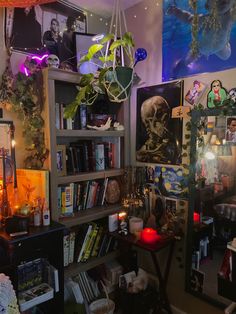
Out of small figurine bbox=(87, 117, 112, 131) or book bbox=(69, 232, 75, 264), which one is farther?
small figurine bbox=(87, 117, 112, 131)

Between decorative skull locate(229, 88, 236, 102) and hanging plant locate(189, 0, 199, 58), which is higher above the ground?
hanging plant locate(189, 0, 199, 58)

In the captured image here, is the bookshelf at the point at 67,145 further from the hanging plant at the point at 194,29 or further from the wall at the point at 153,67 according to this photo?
the hanging plant at the point at 194,29

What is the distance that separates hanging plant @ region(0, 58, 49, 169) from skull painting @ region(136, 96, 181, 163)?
83 centimetres

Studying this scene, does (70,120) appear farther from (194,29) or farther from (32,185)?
(194,29)

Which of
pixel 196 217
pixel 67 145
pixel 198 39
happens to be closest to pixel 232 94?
pixel 198 39

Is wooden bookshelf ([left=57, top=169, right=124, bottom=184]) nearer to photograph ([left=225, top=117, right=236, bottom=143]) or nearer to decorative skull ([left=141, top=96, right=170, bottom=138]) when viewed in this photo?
decorative skull ([left=141, top=96, right=170, bottom=138])

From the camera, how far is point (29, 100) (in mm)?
1725

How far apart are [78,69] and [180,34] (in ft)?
2.59

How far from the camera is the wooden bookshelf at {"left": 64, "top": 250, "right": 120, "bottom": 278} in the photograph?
183cm

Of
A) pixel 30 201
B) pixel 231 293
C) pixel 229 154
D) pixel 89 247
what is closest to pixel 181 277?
pixel 231 293

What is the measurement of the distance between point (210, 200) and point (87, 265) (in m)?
1.02

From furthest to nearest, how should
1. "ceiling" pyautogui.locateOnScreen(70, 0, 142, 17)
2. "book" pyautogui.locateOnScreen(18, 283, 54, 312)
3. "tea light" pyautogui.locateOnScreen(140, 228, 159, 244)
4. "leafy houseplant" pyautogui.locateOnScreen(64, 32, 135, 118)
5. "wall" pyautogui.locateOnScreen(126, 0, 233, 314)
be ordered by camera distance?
"ceiling" pyautogui.locateOnScreen(70, 0, 142, 17) < "wall" pyautogui.locateOnScreen(126, 0, 233, 314) < "tea light" pyautogui.locateOnScreen(140, 228, 159, 244) < "leafy houseplant" pyautogui.locateOnScreen(64, 32, 135, 118) < "book" pyautogui.locateOnScreen(18, 283, 54, 312)

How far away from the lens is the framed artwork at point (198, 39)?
1619 millimetres

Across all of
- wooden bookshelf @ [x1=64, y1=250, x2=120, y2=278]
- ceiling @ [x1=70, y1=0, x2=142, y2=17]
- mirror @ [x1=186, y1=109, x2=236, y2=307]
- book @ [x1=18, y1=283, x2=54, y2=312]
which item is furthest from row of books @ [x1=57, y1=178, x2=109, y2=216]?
ceiling @ [x1=70, y1=0, x2=142, y2=17]
